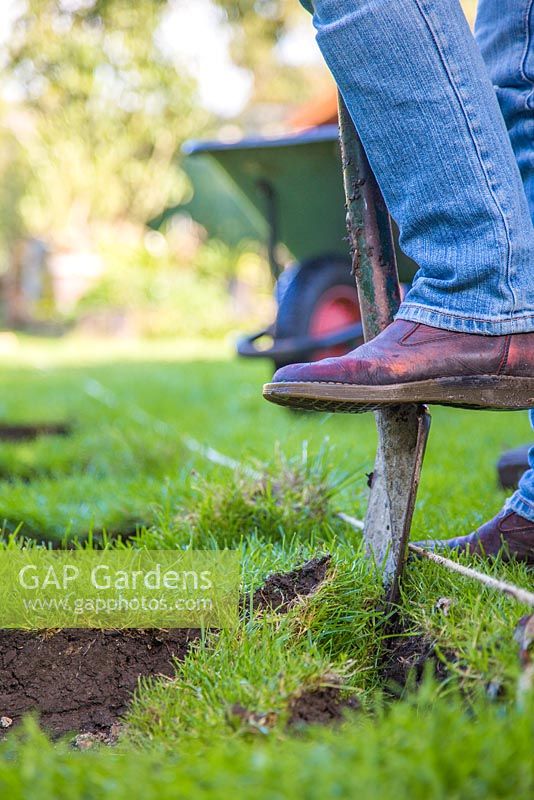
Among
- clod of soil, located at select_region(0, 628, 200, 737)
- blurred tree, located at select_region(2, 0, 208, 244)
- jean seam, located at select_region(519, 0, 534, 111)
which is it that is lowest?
clod of soil, located at select_region(0, 628, 200, 737)

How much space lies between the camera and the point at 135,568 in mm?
1520

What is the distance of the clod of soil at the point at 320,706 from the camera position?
102 centimetres

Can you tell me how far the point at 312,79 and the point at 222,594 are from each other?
21393 millimetres

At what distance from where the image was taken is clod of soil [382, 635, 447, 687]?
114cm

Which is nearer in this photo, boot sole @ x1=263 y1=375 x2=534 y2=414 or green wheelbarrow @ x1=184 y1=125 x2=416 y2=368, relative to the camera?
boot sole @ x1=263 y1=375 x2=534 y2=414

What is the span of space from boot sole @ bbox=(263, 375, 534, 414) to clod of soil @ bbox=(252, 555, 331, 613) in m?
0.26

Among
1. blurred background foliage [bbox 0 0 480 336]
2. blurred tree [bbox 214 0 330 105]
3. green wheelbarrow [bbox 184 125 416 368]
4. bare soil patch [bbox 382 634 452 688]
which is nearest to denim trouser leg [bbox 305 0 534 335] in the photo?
bare soil patch [bbox 382 634 452 688]

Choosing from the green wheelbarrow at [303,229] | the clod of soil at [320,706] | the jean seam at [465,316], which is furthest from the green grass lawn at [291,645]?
the green wheelbarrow at [303,229]

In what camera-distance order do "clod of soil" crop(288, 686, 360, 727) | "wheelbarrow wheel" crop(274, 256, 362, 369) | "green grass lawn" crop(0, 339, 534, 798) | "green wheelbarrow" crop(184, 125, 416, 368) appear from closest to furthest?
1. "green grass lawn" crop(0, 339, 534, 798)
2. "clod of soil" crop(288, 686, 360, 727)
3. "green wheelbarrow" crop(184, 125, 416, 368)
4. "wheelbarrow wheel" crop(274, 256, 362, 369)

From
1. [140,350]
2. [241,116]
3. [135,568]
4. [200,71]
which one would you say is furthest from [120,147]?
[135,568]

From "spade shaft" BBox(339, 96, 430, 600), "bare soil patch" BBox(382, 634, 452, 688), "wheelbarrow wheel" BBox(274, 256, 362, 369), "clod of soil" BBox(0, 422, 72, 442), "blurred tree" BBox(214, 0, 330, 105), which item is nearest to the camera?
"bare soil patch" BBox(382, 634, 452, 688)

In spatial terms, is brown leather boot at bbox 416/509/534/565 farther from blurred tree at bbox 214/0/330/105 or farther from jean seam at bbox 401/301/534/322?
blurred tree at bbox 214/0/330/105

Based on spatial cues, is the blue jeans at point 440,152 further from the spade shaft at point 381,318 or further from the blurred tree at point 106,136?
the blurred tree at point 106,136

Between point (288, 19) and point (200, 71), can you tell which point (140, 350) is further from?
point (200, 71)
